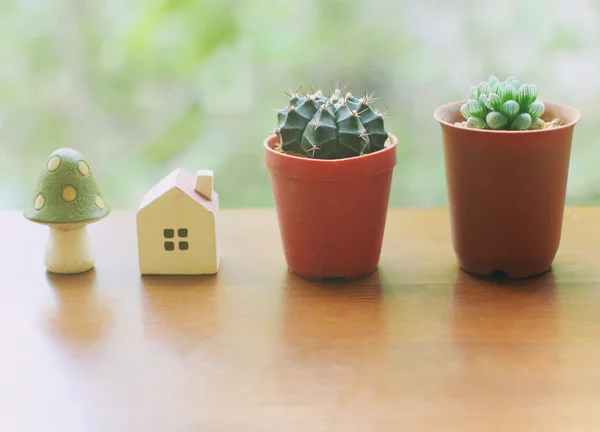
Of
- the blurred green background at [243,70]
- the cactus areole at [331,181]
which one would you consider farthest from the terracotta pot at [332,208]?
the blurred green background at [243,70]

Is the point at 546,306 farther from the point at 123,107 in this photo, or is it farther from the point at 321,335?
the point at 123,107

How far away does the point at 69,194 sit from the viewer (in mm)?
1068

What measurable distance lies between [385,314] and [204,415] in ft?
0.95

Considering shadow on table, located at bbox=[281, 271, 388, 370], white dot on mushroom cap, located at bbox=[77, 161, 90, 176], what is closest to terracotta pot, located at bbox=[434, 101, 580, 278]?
shadow on table, located at bbox=[281, 271, 388, 370]

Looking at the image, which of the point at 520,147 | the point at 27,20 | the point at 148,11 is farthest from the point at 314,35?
the point at 520,147

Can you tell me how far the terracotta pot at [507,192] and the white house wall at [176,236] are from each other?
0.32 meters

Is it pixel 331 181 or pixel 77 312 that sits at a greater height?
pixel 331 181

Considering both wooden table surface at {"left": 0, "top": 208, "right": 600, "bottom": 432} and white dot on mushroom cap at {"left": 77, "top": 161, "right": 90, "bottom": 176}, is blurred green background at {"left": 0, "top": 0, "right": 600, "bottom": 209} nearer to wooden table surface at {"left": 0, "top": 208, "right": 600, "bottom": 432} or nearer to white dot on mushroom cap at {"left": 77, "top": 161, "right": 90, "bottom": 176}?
wooden table surface at {"left": 0, "top": 208, "right": 600, "bottom": 432}

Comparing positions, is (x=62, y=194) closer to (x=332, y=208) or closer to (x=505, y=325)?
(x=332, y=208)

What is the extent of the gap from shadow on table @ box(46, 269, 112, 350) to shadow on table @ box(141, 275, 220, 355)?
0.06m

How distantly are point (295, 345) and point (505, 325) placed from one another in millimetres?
245

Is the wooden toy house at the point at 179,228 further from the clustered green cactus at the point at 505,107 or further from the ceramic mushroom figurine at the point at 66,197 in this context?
the clustered green cactus at the point at 505,107

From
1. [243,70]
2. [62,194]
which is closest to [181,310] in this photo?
[62,194]

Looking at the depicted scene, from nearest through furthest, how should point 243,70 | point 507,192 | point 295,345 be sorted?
point 295,345
point 507,192
point 243,70
